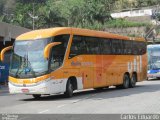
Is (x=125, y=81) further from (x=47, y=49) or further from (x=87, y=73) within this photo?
(x=47, y=49)

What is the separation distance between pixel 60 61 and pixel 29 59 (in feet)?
4.66

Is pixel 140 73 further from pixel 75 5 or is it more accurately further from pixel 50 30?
pixel 75 5

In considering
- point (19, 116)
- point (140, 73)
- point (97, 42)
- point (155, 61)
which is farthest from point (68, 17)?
point (19, 116)

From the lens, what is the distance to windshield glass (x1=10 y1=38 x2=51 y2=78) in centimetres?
1945

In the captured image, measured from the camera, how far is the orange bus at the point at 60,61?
766 inches

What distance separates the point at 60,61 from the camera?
20219 millimetres

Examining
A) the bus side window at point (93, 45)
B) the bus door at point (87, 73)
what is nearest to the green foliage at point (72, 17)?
the bus side window at point (93, 45)

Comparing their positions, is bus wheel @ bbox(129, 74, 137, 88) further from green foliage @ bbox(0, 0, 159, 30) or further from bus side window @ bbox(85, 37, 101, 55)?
green foliage @ bbox(0, 0, 159, 30)

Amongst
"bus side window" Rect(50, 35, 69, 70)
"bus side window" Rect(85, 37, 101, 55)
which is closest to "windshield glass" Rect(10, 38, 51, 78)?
"bus side window" Rect(50, 35, 69, 70)

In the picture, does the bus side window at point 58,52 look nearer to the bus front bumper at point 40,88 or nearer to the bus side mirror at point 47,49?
the bus side mirror at point 47,49

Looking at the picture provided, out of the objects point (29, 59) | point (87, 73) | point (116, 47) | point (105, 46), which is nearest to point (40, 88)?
point (29, 59)

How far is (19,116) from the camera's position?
13883mm

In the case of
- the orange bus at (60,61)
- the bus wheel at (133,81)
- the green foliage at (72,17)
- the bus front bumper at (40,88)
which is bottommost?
the bus wheel at (133,81)

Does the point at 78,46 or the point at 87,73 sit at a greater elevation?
the point at 78,46
